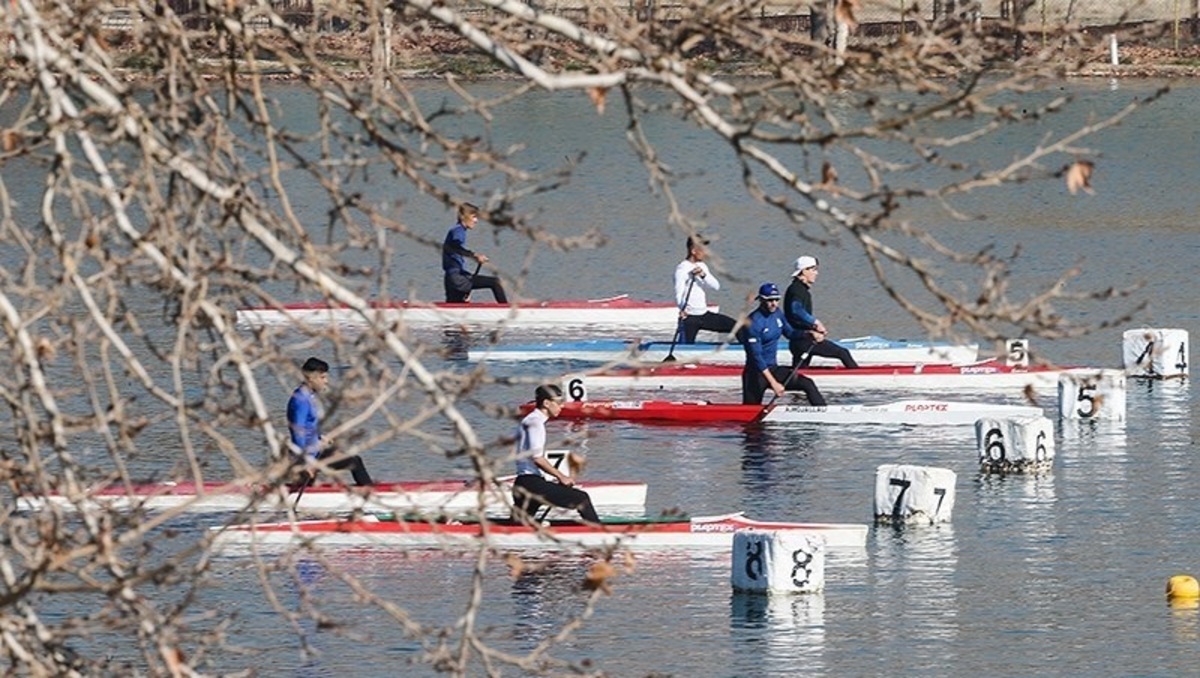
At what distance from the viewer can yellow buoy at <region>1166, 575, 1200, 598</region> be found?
20016 millimetres

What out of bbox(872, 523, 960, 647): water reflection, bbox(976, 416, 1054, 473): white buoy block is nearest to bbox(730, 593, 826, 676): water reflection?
bbox(872, 523, 960, 647): water reflection

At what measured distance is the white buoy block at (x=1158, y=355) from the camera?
31406mm

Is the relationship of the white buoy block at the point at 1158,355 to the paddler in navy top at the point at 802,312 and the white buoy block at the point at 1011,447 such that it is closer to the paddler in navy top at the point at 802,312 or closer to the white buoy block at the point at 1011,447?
the paddler in navy top at the point at 802,312

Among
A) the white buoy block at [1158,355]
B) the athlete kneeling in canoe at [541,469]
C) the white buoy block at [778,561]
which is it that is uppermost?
the white buoy block at [1158,355]

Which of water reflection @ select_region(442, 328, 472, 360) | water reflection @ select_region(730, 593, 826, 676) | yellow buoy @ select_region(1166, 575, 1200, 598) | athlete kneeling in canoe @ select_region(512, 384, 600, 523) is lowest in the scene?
water reflection @ select_region(730, 593, 826, 676)

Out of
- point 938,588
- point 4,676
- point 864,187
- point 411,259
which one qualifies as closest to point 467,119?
point 864,187

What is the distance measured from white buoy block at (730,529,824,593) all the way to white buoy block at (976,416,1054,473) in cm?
605

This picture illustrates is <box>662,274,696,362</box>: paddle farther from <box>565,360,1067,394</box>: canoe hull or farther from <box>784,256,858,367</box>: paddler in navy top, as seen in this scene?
<box>784,256,858,367</box>: paddler in navy top

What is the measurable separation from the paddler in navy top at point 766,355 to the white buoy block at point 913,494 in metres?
4.23

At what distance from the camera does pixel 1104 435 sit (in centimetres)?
2805

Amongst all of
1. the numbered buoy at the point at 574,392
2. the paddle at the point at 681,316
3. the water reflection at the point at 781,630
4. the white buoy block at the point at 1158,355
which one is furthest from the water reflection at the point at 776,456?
the white buoy block at the point at 1158,355

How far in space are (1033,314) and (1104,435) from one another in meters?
20.6

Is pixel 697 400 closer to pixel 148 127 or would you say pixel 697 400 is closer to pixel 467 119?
pixel 148 127

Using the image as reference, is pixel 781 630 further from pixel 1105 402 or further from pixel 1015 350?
pixel 1015 350
